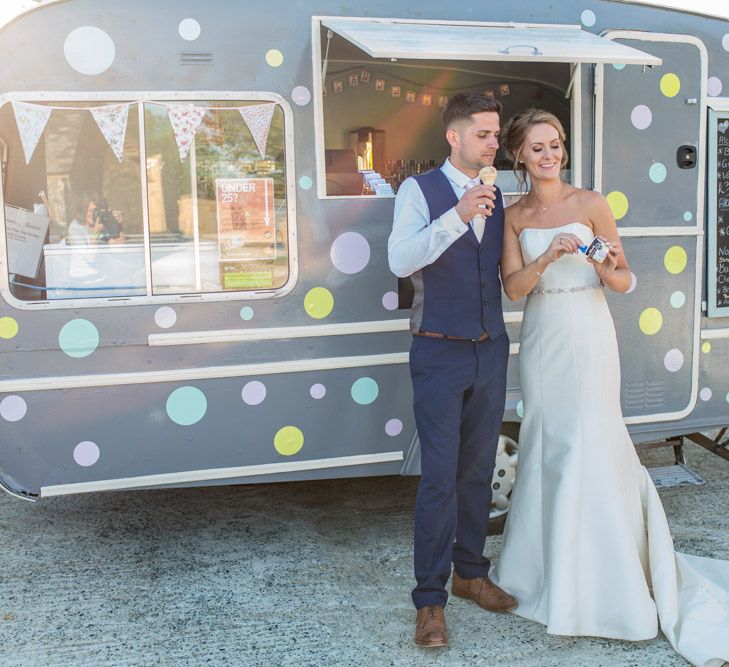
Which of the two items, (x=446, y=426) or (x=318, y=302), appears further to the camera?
(x=318, y=302)

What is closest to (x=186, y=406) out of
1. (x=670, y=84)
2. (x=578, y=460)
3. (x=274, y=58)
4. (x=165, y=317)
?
(x=165, y=317)

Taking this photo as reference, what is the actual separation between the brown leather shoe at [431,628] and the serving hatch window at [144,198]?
1.55 metres

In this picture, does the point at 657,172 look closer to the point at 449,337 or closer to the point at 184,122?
the point at 449,337

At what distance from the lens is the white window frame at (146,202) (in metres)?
3.52

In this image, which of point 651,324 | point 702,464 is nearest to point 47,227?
point 651,324

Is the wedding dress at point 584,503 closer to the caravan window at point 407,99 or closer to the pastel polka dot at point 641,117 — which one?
the pastel polka dot at point 641,117

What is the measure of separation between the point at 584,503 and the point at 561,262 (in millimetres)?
963

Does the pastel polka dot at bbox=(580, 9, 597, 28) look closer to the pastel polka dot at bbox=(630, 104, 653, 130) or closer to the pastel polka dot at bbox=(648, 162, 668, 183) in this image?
the pastel polka dot at bbox=(630, 104, 653, 130)

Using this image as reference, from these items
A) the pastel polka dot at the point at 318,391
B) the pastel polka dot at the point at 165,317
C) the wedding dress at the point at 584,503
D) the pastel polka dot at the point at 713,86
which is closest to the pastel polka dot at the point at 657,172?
the pastel polka dot at the point at 713,86

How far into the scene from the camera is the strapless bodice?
328 centimetres

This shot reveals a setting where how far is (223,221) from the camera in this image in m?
3.73

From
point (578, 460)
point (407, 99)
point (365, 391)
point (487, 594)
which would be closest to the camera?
point (578, 460)

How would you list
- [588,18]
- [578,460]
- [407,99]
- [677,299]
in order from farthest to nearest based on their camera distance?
[407,99] → [677,299] → [588,18] → [578,460]

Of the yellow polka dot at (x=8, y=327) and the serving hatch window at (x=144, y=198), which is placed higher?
the serving hatch window at (x=144, y=198)
